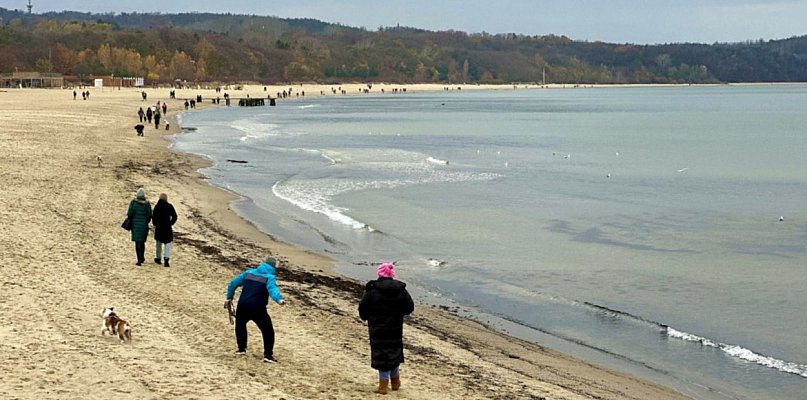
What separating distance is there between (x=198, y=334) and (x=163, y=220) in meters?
4.71

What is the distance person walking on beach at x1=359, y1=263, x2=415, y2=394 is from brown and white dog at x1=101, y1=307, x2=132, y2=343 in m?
3.45

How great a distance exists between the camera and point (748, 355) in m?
15.6

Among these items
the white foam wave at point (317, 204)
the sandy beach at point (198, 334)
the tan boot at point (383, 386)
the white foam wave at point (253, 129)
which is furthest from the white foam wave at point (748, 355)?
the white foam wave at point (253, 129)

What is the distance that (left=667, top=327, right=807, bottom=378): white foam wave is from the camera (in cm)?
1502

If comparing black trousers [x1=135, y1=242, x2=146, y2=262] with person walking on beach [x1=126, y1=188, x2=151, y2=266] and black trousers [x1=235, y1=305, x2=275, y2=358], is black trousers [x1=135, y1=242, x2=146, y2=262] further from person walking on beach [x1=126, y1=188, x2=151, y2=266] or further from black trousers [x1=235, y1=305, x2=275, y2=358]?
black trousers [x1=235, y1=305, x2=275, y2=358]

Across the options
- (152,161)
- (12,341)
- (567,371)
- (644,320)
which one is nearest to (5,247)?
(12,341)

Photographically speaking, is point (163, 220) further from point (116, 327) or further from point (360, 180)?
point (360, 180)

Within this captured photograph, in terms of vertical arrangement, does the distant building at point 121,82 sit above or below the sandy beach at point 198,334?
above

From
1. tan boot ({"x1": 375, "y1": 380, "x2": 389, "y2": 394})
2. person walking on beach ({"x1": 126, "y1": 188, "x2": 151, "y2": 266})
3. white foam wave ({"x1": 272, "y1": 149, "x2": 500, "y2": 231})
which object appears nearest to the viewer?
tan boot ({"x1": 375, "y1": 380, "x2": 389, "y2": 394})

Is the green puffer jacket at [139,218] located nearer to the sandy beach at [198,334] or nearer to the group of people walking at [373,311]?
the sandy beach at [198,334]

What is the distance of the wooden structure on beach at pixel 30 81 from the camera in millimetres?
137750

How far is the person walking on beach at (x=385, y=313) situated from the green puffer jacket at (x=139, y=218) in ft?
24.8

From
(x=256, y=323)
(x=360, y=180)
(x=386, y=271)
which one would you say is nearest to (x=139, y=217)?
(x=256, y=323)

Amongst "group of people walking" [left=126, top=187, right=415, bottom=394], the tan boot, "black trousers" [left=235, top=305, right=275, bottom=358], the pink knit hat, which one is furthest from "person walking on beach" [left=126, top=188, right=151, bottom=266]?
the pink knit hat
